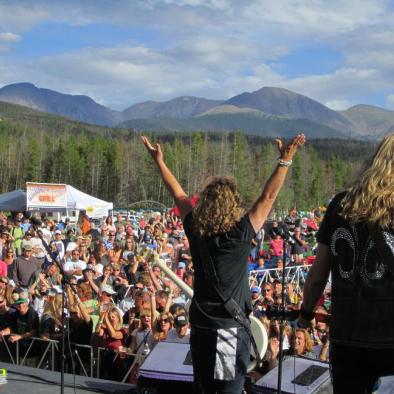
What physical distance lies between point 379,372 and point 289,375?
2398 millimetres

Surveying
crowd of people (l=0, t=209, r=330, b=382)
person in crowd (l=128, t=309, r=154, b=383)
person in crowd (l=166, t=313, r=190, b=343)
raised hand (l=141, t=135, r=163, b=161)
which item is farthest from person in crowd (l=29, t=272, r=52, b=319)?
raised hand (l=141, t=135, r=163, b=161)

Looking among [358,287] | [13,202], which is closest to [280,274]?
[358,287]

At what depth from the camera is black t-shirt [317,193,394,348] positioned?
257cm

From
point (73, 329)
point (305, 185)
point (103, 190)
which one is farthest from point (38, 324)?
point (305, 185)

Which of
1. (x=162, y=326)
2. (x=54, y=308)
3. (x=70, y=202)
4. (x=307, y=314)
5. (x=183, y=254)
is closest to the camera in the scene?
(x=307, y=314)

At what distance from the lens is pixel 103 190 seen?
9688cm

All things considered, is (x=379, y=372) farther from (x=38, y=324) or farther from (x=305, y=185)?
(x=305, y=185)

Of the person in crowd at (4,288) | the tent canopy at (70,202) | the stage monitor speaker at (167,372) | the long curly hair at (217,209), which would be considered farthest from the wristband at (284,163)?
the tent canopy at (70,202)

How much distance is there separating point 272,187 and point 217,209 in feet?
0.96

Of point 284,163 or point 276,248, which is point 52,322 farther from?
point 276,248

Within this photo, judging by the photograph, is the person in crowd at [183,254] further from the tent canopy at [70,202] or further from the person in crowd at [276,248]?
the tent canopy at [70,202]

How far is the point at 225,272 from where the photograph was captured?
3381 millimetres

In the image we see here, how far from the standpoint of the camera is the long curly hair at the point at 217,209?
11.1 feet

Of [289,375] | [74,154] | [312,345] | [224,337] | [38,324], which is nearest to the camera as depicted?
[224,337]
